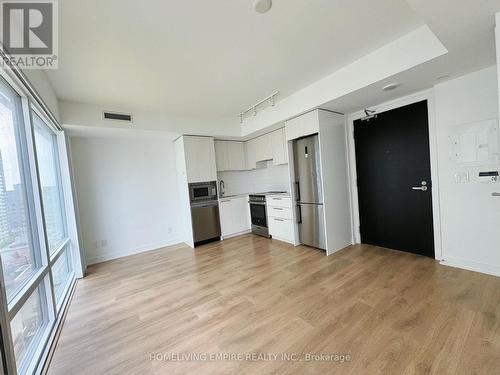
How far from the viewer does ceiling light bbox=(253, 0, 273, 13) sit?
5.10 feet

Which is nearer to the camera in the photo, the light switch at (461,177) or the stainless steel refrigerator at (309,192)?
the light switch at (461,177)

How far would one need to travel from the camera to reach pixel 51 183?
292cm

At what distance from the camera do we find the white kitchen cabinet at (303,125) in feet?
10.8

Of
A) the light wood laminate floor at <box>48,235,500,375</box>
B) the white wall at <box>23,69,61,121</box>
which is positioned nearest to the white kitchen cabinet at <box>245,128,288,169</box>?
the light wood laminate floor at <box>48,235,500,375</box>

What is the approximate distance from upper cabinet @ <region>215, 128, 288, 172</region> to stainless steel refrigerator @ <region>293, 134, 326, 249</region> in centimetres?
56

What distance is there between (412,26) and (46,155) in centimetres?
456

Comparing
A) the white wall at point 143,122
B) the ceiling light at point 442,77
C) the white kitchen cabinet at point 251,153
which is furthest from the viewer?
the white kitchen cabinet at point 251,153

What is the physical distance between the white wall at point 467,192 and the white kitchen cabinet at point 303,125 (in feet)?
4.96

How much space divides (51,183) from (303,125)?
153 inches

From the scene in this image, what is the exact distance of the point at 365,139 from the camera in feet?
11.6

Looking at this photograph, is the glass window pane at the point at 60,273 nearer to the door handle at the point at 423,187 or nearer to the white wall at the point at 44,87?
the white wall at the point at 44,87

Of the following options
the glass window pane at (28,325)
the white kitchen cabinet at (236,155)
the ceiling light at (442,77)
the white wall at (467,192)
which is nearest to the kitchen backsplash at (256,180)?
the white kitchen cabinet at (236,155)

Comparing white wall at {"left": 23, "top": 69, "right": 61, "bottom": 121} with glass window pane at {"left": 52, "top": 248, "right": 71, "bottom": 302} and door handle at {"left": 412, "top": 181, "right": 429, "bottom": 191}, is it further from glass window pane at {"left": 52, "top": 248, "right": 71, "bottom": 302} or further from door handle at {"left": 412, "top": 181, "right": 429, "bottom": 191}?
door handle at {"left": 412, "top": 181, "right": 429, "bottom": 191}

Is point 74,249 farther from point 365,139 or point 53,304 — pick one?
point 365,139
